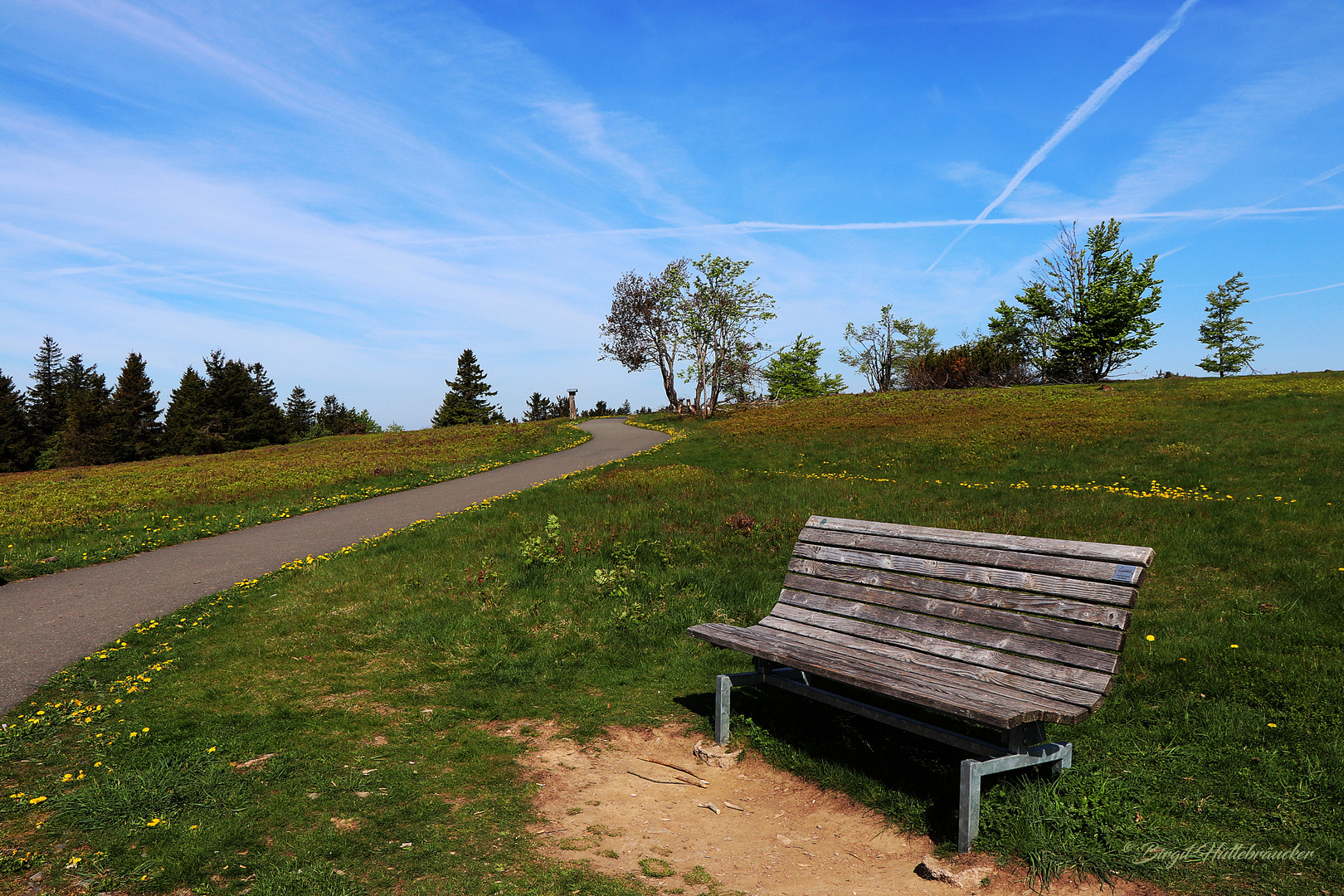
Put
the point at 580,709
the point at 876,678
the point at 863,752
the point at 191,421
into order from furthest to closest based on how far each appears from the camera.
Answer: the point at 191,421 < the point at 580,709 < the point at 863,752 < the point at 876,678

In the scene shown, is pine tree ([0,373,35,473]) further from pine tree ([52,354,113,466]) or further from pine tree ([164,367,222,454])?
pine tree ([164,367,222,454])

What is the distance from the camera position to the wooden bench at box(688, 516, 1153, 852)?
3.42m

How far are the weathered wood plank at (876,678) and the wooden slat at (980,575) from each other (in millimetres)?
620

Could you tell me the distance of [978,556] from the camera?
13.8ft

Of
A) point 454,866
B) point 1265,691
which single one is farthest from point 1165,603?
point 454,866

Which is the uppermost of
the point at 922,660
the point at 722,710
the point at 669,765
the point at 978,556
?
the point at 978,556

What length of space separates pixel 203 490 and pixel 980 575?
19607 mm

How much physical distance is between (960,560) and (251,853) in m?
3.96

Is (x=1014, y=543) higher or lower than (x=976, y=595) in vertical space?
higher

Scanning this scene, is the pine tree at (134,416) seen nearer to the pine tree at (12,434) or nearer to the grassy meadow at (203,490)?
the pine tree at (12,434)

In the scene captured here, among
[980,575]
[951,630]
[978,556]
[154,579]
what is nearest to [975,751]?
[951,630]

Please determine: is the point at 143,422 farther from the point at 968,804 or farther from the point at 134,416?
the point at 968,804

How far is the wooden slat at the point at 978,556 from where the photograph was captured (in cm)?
361

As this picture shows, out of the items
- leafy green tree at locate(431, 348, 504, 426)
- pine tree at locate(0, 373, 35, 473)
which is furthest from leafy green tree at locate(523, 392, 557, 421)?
pine tree at locate(0, 373, 35, 473)
